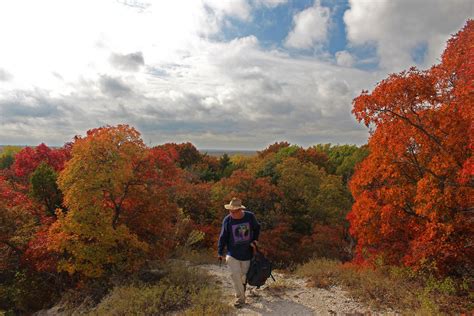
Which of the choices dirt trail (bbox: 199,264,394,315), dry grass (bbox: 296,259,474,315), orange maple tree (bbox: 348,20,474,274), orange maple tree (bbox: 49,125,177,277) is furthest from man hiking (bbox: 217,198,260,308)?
orange maple tree (bbox: 348,20,474,274)

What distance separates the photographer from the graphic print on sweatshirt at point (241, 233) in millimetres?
7230

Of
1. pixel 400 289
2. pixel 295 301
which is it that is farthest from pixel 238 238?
pixel 400 289

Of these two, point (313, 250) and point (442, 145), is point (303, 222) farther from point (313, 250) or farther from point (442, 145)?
point (442, 145)

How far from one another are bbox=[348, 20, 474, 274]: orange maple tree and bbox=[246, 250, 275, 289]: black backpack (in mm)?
4519

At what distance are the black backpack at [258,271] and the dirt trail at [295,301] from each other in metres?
0.69

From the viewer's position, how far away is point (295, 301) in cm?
809

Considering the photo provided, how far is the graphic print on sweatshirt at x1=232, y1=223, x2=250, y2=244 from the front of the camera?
7.23m

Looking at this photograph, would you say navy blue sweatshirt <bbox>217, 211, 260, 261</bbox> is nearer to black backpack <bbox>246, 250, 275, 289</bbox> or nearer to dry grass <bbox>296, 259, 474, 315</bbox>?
black backpack <bbox>246, 250, 275, 289</bbox>

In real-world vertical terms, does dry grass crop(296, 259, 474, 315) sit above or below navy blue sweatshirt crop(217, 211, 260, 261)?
below

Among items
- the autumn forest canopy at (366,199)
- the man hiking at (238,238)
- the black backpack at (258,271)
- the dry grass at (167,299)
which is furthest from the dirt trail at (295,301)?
the autumn forest canopy at (366,199)

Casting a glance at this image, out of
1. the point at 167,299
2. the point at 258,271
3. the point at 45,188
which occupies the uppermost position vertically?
the point at 45,188

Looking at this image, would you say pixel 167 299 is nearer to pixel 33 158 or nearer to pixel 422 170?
pixel 422 170

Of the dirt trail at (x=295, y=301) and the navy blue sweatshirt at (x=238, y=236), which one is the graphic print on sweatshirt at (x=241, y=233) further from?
the dirt trail at (x=295, y=301)

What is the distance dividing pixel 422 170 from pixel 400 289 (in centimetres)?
418
